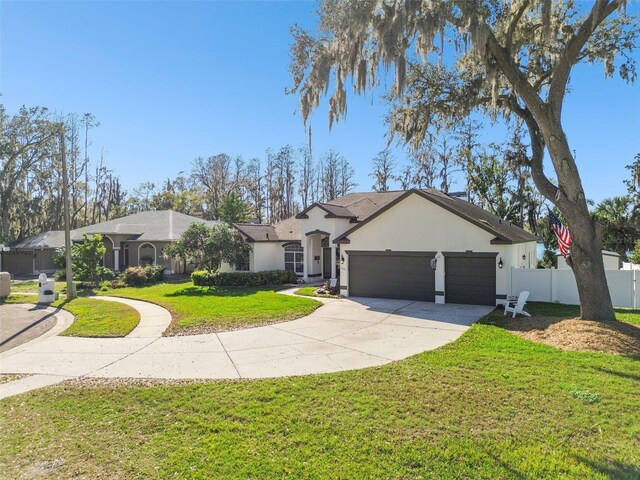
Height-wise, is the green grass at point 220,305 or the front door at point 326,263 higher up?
the front door at point 326,263

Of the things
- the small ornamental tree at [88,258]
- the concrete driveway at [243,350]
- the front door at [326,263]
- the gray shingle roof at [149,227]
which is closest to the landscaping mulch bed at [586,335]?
the concrete driveway at [243,350]

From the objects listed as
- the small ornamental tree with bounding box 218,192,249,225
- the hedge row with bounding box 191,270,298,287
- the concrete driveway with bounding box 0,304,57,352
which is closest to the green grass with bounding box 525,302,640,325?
the hedge row with bounding box 191,270,298,287

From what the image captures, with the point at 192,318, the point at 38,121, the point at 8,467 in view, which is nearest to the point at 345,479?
the point at 8,467

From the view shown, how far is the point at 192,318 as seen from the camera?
1224cm

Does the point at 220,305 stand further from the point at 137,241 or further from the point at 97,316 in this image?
the point at 137,241

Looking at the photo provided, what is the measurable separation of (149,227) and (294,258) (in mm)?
12605

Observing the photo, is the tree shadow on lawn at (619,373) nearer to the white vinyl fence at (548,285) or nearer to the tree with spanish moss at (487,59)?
the tree with spanish moss at (487,59)

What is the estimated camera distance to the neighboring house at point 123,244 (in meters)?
27.8

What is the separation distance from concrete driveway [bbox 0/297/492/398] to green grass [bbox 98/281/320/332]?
→ 0.76 metres

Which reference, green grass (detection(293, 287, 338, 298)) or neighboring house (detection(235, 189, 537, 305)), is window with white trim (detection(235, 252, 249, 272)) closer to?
green grass (detection(293, 287, 338, 298))

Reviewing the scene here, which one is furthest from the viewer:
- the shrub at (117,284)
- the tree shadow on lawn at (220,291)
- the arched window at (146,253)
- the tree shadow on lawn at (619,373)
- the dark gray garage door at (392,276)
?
the arched window at (146,253)

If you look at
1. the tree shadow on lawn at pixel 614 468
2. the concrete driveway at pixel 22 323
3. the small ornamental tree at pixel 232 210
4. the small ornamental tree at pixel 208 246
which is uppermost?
the small ornamental tree at pixel 232 210

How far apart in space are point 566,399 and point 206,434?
5117 mm

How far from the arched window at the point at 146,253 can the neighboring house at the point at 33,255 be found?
6.88 meters
